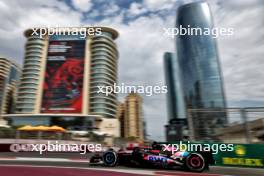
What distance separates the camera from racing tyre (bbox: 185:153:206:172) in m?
9.90

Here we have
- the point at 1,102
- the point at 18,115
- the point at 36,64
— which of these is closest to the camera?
the point at 18,115

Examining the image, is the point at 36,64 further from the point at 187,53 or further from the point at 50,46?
the point at 187,53

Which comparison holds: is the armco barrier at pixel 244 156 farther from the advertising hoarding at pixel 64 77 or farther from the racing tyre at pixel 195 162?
the advertising hoarding at pixel 64 77

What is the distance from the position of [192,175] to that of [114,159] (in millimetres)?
3347

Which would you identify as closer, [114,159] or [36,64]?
[114,159]

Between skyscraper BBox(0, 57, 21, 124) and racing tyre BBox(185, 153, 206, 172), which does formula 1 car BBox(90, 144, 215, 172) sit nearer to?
racing tyre BBox(185, 153, 206, 172)

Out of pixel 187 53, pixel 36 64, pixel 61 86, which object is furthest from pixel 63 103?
pixel 187 53

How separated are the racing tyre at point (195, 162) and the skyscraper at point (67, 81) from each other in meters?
85.2

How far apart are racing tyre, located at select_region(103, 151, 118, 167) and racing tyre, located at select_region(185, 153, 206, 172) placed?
112 inches

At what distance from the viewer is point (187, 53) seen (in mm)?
169250

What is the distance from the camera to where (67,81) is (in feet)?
320

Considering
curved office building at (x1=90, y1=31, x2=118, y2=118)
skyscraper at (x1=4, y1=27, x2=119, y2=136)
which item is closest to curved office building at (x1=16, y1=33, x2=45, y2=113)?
skyscraper at (x1=4, y1=27, x2=119, y2=136)

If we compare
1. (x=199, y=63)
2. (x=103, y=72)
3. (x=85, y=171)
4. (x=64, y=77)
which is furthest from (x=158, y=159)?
(x=199, y=63)

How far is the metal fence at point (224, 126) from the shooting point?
12.6 metres
